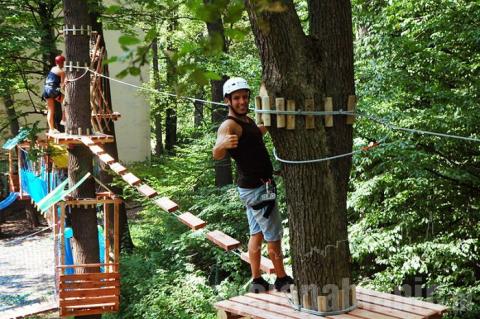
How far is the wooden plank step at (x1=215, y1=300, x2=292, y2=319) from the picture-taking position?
2.89 meters

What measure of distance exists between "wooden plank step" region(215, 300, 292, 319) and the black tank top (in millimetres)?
703

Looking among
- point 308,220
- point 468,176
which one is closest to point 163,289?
point 468,176

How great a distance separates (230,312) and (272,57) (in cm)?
141

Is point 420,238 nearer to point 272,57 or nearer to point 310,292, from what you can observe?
point 310,292

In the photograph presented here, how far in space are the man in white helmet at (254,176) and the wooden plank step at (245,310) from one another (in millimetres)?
310

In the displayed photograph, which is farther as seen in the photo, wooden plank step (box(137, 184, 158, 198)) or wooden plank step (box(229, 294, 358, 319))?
wooden plank step (box(137, 184, 158, 198))

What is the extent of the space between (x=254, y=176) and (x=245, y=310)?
31.9 inches

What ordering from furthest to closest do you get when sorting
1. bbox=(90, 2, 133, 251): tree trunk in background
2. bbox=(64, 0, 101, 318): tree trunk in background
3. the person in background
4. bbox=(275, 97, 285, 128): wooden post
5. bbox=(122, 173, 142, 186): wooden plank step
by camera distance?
bbox=(90, 2, 133, 251): tree trunk in background → the person in background → bbox=(64, 0, 101, 318): tree trunk in background → bbox=(122, 173, 142, 186): wooden plank step → bbox=(275, 97, 285, 128): wooden post

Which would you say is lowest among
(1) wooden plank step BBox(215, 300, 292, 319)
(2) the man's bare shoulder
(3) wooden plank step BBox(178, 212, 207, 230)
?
(1) wooden plank step BBox(215, 300, 292, 319)

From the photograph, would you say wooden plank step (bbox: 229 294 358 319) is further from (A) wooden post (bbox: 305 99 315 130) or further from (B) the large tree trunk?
(A) wooden post (bbox: 305 99 315 130)

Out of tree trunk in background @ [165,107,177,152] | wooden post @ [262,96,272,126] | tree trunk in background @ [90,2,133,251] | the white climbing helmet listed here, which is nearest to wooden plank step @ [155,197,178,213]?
the white climbing helmet

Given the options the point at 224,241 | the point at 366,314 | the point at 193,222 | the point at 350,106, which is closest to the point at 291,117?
the point at 350,106

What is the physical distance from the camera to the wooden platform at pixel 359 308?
9.24 feet

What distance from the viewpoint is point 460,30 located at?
5.29 metres
